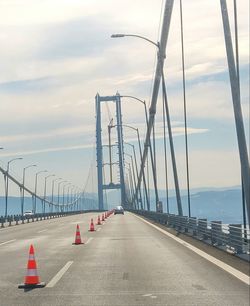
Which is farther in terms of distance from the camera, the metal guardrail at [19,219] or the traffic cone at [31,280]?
the metal guardrail at [19,219]

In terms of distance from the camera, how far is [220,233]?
18.5m

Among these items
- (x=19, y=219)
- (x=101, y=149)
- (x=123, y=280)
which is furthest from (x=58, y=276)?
(x=101, y=149)

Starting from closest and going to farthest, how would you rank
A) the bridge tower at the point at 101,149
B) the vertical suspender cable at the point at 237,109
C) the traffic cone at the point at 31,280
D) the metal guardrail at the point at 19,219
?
the traffic cone at the point at 31,280 < the vertical suspender cable at the point at 237,109 < the metal guardrail at the point at 19,219 < the bridge tower at the point at 101,149

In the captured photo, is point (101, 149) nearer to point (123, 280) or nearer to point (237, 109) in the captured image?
point (237, 109)

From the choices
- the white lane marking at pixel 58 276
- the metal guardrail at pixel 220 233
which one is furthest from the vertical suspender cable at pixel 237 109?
the white lane marking at pixel 58 276

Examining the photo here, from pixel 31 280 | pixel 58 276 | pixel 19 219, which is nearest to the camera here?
pixel 31 280

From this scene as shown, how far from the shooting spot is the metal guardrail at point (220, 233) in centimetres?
1538

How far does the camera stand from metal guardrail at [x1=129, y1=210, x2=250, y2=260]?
15.4 m

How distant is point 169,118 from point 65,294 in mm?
27134

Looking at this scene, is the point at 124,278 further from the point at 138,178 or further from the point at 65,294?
the point at 138,178

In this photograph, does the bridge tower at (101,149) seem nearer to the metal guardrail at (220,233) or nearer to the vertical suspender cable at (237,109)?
the metal guardrail at (220,233)

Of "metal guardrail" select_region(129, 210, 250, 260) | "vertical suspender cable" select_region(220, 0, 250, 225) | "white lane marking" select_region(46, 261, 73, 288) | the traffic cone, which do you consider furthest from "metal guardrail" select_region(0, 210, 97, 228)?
the traffic cone

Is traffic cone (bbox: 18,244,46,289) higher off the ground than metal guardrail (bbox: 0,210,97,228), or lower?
lower

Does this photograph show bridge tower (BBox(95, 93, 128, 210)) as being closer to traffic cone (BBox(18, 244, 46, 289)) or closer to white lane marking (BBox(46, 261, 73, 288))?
white lane marking (BBox(46, 261, 73, 288))
